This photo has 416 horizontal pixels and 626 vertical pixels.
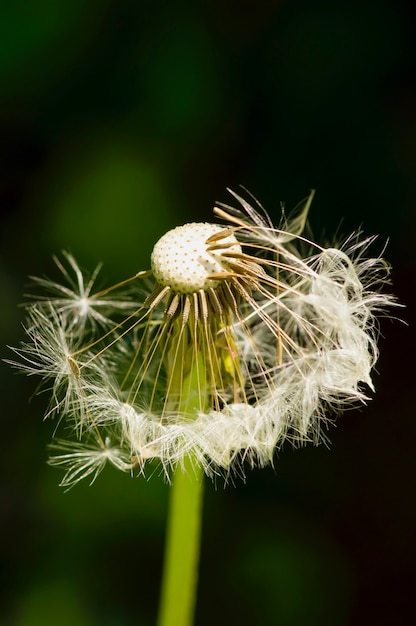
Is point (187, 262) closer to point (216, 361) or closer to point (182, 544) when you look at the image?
point (216, 361)

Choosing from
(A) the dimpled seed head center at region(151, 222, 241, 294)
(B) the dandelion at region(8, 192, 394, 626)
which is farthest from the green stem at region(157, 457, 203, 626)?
(A) the dimpled seed head center at region(151, 222, 241, 294)

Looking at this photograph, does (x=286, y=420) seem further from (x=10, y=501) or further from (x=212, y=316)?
(x=10, y=501)

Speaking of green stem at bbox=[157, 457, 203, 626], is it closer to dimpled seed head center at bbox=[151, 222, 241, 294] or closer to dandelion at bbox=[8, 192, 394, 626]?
dandelion at bbox=[8, 192, 394, 626]

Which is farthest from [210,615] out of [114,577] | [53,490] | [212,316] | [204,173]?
[212,316]

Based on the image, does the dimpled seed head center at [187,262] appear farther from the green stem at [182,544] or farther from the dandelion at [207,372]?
the green stem at [182,544]

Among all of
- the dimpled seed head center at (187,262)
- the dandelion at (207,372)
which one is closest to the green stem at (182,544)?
the dandelion at (207,372)

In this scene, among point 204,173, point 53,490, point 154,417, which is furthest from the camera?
point 204,173
